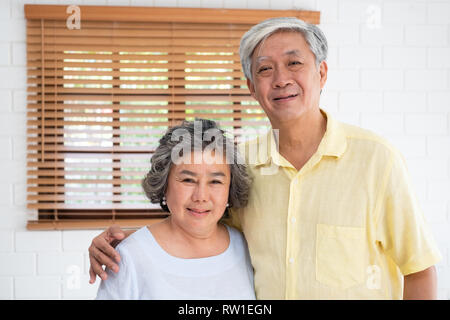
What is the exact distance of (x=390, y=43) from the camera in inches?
87.7

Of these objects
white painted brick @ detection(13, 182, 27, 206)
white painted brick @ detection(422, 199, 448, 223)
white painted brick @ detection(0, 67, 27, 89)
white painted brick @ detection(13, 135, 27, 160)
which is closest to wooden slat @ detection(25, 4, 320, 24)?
white painted brick @ detection(0, 67, 27, 89)

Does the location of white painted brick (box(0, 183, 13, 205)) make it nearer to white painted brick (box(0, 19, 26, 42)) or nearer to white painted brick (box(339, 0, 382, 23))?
white painted brick (box(0, 19, 26, 42))

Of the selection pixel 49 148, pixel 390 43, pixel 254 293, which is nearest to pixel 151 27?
pixel 49 148

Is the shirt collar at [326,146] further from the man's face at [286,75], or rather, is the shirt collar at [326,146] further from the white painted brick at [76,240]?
the white painted brick at [76,240]

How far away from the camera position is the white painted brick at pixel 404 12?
222cm

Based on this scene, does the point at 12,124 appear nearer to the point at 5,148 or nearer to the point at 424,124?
the point at 5,148

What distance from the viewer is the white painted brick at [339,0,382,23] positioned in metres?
2.20

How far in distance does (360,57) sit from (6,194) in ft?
6.30

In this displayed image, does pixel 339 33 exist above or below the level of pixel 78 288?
above

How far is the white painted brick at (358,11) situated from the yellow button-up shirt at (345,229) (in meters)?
1.37

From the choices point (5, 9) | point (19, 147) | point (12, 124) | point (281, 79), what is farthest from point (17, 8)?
point (281, 79)

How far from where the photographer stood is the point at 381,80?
2223 mm
